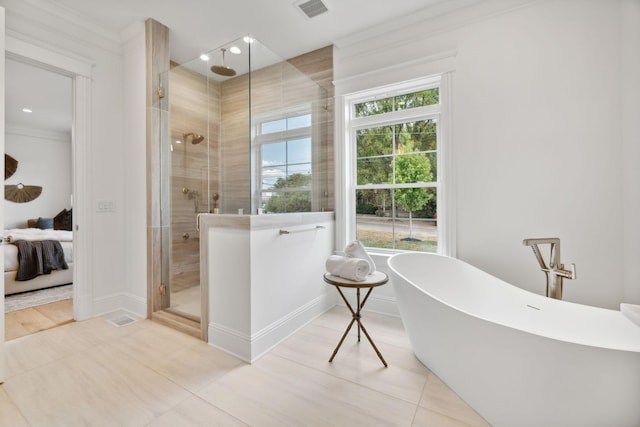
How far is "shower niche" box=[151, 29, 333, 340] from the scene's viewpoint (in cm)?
210

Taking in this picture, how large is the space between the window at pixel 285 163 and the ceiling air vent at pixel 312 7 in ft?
2.80

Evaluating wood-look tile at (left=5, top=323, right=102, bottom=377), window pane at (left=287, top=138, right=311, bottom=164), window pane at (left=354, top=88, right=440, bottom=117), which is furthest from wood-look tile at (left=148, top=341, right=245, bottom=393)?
window pane at (left=354, top=88, right=440, bottom=117)

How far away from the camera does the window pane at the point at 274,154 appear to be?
2.19 m

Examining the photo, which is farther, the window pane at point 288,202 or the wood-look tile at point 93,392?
the window pane at point 288,202

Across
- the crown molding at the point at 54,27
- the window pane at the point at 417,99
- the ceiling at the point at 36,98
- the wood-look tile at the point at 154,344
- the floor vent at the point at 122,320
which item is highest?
the ceiling at the point at 36,98

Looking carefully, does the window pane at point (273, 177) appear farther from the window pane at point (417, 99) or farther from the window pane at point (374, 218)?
the window pane at point (417, 99)

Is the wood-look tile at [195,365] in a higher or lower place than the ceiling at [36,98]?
lower

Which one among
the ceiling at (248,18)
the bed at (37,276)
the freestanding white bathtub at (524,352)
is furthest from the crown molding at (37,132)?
the freestanding white bathtub at (524,352)

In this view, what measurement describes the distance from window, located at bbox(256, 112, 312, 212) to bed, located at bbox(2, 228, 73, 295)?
3.06 metres

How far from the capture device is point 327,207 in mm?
2980

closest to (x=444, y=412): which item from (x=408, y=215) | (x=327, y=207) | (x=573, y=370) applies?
(x=573, y=370)

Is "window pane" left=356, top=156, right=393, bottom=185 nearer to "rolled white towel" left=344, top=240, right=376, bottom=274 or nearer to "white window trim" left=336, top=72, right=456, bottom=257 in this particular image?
"white window trim" left=336, top=72, right=456, bottom=257

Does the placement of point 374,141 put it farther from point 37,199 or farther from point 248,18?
point 37,199

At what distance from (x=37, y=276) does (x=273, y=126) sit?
11.9 feet
